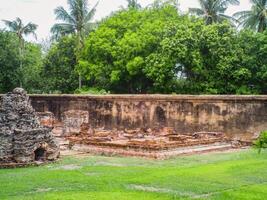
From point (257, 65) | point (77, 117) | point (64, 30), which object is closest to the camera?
point (77, 117)

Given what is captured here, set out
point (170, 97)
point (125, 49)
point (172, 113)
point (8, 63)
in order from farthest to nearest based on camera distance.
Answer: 1. point (8, 63)
2. point (125, 49)
3. point (172, 113)
4. point (170, 97)

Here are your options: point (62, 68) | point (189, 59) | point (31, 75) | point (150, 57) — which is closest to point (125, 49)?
point (150, 57)

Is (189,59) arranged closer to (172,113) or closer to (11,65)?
(172,113)

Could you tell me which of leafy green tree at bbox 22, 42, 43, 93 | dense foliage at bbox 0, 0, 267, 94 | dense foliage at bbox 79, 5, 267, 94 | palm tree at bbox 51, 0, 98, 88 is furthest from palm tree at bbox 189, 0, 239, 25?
leafy green tree at bbox 22, 42, 43, 93

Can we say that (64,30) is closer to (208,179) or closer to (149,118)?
(149,118)

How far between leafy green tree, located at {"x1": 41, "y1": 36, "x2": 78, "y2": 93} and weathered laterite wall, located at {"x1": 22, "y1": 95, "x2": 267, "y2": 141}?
11010mm

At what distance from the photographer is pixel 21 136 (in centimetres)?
1650

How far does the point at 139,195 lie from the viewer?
1139 centimetres

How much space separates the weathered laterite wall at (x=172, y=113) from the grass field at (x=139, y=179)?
6.62m

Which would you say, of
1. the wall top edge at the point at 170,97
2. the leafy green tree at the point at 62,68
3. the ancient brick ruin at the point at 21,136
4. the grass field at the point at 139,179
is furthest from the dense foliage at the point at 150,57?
the ancient brick ruin at the point at 21,136

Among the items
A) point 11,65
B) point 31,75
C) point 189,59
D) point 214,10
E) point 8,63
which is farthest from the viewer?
point 214,10

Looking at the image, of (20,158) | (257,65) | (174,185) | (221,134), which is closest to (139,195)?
(174,185)

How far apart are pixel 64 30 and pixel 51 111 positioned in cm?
1365

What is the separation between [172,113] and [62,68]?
18037 mm
